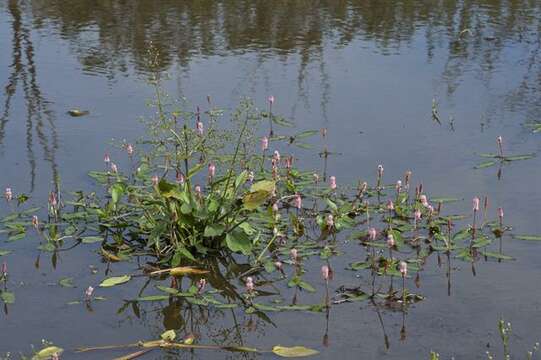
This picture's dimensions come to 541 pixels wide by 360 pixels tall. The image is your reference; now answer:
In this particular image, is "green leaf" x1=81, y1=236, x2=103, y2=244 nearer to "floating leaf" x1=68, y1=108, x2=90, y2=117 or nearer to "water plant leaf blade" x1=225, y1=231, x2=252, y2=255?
"water plant leaf blade" x1=225, y1=231, x2=252, y2=255

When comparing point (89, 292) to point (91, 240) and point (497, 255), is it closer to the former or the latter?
point (91, 240)

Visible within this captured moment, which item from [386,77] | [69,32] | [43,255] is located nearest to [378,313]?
[43,255]

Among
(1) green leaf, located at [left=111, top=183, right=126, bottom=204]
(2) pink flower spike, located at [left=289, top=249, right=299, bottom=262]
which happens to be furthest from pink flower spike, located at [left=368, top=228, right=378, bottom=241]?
(1) green leaf, located at [left=111, top=183, right=126, bottom=204]

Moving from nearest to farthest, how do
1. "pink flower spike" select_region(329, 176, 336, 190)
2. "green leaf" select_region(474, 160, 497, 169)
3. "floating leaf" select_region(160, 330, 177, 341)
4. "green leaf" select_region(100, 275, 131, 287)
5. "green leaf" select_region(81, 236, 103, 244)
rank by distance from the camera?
"floating leaf" select_region(160, 330, 177, 341) → "green leaf" select_region(100, 275, 131, 287) → "green leaf" select_region(81, 236, 103, 244) → "pink flower spike" select_region(329, 176, 336, 190) → "green leaf" select_region(474, 160, 497, 169)

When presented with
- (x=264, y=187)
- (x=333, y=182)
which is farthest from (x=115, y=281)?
(x=333, y=182)

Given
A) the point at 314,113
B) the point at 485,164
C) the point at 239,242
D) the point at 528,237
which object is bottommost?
the point at 314,113

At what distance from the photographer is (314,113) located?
262 inches

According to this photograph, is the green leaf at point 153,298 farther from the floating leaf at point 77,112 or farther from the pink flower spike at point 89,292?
the floating leaf at point 77,112

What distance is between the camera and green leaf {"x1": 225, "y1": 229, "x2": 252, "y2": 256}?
4.34 m

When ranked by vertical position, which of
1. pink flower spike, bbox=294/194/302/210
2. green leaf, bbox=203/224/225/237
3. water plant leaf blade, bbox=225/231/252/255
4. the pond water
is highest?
green leaf, bbox=203/224/225/237

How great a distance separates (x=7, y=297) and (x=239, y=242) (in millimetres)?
963

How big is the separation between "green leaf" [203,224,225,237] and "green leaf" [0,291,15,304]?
32.6 inches

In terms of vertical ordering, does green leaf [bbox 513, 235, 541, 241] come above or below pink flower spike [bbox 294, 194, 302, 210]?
below

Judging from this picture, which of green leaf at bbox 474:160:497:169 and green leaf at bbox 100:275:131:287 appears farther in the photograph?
green leaf at bbox 474:160:497:169
